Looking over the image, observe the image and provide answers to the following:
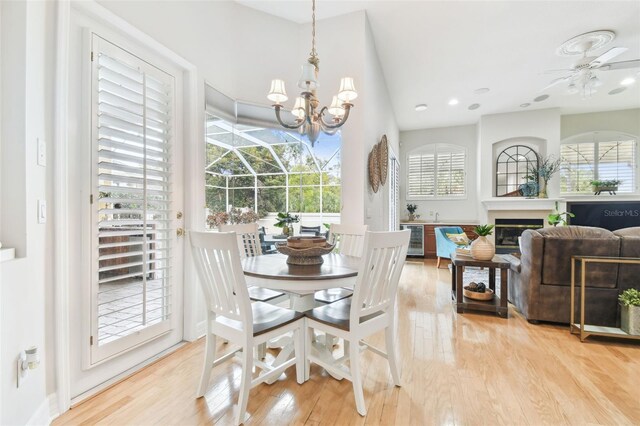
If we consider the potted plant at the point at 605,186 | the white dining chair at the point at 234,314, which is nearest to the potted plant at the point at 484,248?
the white dining chair at the point at 234,314

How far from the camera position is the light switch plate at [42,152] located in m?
1.51

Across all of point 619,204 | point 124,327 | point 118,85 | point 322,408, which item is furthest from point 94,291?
point 619,204

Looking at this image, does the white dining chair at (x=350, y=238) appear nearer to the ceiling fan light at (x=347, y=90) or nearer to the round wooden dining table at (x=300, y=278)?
the round wooden dining table at (x=300, y=278)

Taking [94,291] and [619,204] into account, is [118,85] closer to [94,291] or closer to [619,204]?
[94,291]

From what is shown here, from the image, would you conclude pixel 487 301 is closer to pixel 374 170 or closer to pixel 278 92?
pixel 374 170

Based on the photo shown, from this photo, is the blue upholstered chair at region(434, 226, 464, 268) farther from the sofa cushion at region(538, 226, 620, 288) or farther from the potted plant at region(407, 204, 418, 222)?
the sofa cushion at region(538, 226, 620, 288)

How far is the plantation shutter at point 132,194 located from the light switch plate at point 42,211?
0.31 meters

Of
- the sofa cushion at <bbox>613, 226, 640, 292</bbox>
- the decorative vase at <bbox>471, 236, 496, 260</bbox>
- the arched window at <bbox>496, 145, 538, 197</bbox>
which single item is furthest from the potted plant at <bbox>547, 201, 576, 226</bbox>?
the decorative vase at <bbox>471, 236, 496, 260</bbox>

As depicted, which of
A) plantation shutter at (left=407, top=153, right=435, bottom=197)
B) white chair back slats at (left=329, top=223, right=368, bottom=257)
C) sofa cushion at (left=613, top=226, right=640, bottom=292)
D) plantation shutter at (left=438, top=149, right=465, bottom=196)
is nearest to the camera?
sofa cushion at (left=613, top=226, right=640, bottom=292)

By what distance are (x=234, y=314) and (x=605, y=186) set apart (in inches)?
322

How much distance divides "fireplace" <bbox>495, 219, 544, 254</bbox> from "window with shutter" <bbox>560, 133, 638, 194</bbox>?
3.97 ft

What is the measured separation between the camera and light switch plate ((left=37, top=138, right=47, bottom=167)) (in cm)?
151

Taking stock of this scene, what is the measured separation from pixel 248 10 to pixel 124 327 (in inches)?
131

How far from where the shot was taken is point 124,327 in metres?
2.04
